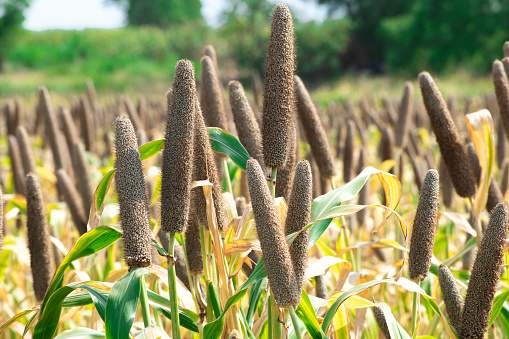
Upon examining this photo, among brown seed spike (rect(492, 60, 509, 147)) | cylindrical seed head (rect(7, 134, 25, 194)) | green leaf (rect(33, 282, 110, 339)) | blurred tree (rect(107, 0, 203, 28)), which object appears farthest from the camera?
blurred tree (rect(107, 0, 203, 28))

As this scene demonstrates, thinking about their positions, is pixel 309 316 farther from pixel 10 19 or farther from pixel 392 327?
pixel 10 19

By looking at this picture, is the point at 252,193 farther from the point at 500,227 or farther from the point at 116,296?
the point at 500,227

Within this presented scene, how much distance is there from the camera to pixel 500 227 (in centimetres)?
149

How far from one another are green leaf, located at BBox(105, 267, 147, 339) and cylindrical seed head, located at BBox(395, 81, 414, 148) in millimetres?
3159

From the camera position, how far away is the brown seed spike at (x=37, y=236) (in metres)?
1.88

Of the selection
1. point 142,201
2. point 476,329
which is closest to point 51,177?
point 142,201

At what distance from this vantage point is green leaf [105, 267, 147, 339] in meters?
1.35

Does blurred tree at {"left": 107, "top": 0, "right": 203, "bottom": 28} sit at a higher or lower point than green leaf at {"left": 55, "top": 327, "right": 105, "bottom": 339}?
higher

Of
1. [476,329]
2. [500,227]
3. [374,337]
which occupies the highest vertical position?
[500,227]

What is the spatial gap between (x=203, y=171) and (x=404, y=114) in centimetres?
293

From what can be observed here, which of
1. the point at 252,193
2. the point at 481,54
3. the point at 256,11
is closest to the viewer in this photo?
the point at 252,193

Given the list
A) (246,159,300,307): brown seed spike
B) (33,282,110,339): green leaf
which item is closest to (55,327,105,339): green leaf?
(33,282,110,339): green leaf

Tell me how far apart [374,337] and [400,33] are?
40.4m

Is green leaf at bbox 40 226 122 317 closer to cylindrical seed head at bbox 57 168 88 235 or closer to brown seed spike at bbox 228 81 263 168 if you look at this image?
brown seed spike at bbox 228 81 263 168
